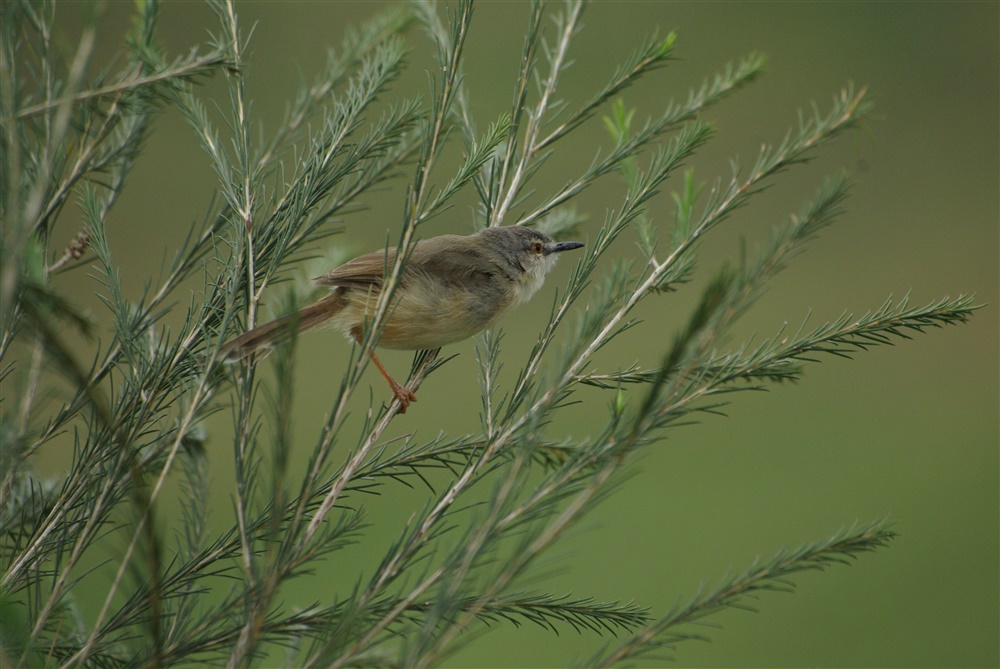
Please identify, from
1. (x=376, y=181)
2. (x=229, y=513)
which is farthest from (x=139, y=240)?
(x=376, y=181)

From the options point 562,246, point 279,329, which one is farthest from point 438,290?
point 279,329

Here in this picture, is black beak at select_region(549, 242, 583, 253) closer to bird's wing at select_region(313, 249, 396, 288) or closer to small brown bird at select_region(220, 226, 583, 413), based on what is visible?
small brown bird at select_region(220, 226, 583, 413)

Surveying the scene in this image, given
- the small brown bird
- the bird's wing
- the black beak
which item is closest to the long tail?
the small brown bird

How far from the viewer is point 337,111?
1.83 meters

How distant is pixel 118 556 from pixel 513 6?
11.8 m

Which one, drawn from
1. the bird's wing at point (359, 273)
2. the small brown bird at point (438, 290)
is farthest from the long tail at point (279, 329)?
the bird's wing at point (359, 273)

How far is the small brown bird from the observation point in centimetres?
301

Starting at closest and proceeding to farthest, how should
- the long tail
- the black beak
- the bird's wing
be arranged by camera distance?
the long tail, the bird's wing, the black beak

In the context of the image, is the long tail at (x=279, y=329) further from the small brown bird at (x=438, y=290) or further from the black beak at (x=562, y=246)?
the black beak at (x=562, y=246)

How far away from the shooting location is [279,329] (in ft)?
4.11

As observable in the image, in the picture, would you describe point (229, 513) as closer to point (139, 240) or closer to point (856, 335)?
point (139, 240)

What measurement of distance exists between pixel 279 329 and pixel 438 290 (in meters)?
1.88

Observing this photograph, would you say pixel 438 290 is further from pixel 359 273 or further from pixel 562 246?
pixel 562 246

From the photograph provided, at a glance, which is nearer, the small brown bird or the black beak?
the small brown bird
